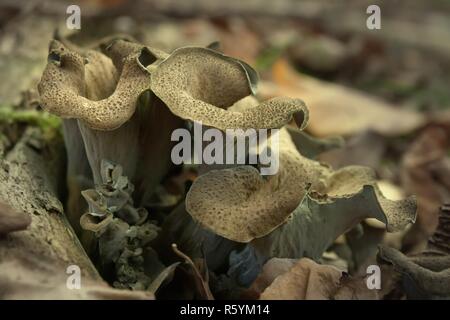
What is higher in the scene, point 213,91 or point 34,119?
point 213,91

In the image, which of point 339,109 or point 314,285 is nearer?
point 314,285

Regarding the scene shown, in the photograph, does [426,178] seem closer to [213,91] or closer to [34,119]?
[213,91]

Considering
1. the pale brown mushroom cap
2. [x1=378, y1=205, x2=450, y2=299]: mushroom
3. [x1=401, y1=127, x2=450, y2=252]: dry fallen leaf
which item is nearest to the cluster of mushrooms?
the pale brown mushroom cap

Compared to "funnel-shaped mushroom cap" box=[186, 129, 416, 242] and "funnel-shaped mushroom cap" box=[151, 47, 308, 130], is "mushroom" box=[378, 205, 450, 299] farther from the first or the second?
"funnel-shaped mushroom cap" box=[151, 47, 308, 130]

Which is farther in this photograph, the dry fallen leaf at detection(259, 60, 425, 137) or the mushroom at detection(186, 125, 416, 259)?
the dry fallen leaf at detection(259, 60, 425, 137)

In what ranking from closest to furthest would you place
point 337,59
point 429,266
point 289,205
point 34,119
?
point 289,205
point 429,266
point 34,119
point 337,59

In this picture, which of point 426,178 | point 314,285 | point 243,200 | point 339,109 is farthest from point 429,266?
point 339,109

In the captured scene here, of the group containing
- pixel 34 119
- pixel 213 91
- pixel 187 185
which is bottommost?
pixel 187 185
